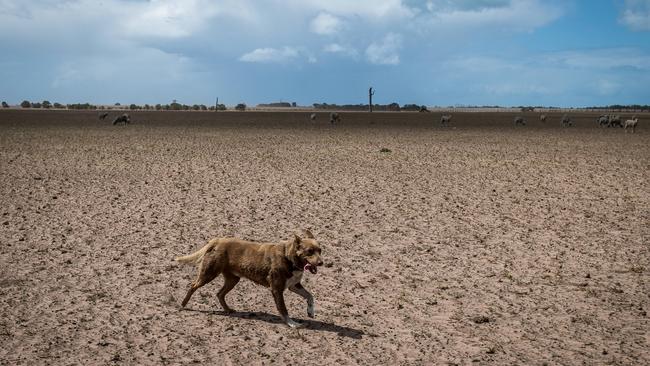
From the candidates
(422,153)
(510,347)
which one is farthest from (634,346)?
(422,153)

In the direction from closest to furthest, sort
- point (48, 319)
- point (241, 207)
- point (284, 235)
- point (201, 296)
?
point (48, 319) < point (201, 296) < point (284, 235) < point (241, 207)

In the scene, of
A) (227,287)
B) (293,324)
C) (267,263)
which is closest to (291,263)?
(267,263)

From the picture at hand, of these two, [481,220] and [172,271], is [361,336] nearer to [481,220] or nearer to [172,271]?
[172,271]

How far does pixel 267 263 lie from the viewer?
596 centimetres

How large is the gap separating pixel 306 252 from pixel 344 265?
297 cm

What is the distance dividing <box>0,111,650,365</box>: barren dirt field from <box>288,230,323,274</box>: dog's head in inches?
31.8

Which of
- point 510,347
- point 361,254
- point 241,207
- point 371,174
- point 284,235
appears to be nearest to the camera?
point 510,347

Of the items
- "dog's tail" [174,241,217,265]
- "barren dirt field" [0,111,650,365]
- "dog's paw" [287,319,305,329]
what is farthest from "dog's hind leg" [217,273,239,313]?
"dog's paw" [287,319,305,329]

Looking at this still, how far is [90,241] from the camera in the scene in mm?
9539

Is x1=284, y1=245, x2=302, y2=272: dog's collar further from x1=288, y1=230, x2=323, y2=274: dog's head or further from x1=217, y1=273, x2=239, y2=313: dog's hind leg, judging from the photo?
x1=217, y1=273, x2=239, y2=313: dog's hind leg

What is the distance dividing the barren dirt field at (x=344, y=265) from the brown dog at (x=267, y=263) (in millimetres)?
395

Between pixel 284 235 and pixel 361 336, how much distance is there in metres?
4.34

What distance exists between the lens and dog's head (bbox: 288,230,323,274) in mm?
5519

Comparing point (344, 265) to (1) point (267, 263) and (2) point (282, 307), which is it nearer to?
(2) point (282, 307)
